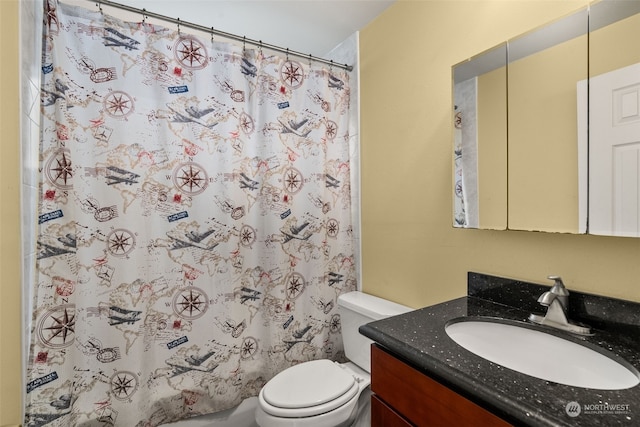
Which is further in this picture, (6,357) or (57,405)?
(57,405)

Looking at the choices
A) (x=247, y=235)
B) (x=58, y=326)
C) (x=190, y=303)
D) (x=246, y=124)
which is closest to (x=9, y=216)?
(x=58, y=326)

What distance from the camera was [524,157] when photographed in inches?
44.4

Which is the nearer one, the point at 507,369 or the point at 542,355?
the point at 507,369

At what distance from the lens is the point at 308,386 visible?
1.40m

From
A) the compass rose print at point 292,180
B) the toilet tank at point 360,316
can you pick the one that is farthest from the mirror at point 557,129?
the compass rose print at point 292,180

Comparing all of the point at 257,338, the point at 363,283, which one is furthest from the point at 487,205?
the point at 257,338

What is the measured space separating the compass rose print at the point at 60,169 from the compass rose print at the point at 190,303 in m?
0.67

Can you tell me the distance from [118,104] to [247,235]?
0.85 metres

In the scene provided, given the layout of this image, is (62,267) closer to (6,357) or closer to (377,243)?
(6,357)

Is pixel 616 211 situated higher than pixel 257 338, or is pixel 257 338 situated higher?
pixel 616 211

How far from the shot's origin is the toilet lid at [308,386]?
4.24 feet

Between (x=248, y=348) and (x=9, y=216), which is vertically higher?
(x=9, y=216)

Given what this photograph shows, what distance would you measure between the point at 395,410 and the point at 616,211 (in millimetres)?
868

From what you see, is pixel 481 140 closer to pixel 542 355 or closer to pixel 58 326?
pixel 542 355
